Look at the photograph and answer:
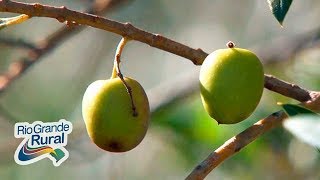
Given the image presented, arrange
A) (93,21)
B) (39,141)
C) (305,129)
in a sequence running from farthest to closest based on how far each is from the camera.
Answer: (39,141)
(93,21)
(305,129)

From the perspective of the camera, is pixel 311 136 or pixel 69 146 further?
pixel 69 146

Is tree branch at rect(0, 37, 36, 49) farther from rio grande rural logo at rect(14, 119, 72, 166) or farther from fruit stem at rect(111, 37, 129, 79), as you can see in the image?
fruit stem at rect(111, 37, 129, 79)

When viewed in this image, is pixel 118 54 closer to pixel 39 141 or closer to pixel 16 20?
pixel 16 20

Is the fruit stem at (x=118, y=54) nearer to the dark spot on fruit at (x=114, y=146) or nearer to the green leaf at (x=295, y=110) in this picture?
the dark spot on fruit at (x=114, y=146)

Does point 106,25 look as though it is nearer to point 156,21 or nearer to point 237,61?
point 237,61

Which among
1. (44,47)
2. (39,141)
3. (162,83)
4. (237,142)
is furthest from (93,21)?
(162,83)

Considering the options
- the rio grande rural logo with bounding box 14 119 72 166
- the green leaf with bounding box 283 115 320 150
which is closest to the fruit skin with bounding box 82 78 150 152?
the green leaf with bounding box 283 115 320 150

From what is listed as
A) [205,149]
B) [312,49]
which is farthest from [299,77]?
[205,149]
